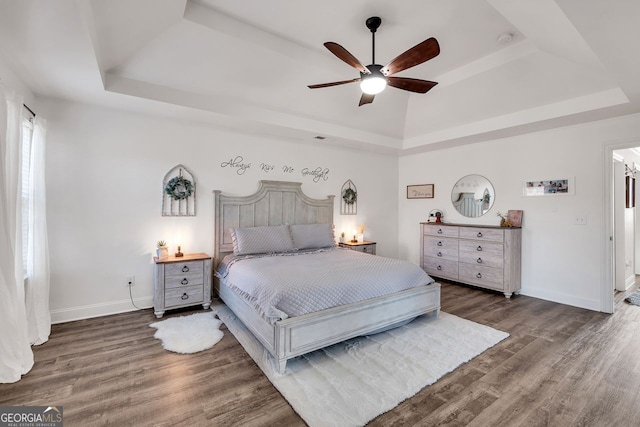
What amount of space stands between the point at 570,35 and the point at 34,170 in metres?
4.83

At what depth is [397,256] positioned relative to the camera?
247 inches

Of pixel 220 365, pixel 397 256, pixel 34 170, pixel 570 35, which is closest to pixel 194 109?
pixel 34 170

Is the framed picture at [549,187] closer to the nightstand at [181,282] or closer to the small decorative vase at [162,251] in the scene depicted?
the nightstand at [181,282]

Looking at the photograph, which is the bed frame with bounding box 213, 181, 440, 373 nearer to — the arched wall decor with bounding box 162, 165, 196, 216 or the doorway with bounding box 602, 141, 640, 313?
the arched wall decor with bounding box 162, 165, 196, 216

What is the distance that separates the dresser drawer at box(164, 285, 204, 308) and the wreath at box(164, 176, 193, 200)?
1.17m

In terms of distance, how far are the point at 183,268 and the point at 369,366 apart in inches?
94.0

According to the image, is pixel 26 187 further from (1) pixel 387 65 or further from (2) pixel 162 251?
(1) pixel 387 65

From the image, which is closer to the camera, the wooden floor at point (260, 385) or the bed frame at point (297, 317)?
the wooden floor at point (260, 385)

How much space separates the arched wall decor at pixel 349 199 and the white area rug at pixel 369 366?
2595 millimetres

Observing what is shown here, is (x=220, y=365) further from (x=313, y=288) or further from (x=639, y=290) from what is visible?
(x=639, y=290)

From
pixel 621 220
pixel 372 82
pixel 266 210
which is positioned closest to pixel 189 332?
pixel 266 210

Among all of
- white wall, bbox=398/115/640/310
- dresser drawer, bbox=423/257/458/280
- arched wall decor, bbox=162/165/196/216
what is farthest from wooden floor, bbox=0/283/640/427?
dresser drawer, bbox=423/257/458/280

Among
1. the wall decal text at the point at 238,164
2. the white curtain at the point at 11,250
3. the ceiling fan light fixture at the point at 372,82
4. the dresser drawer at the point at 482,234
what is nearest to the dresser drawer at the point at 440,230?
the dresser drawer at the point at 482,234

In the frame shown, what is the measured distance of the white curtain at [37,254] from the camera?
268 centimetres
